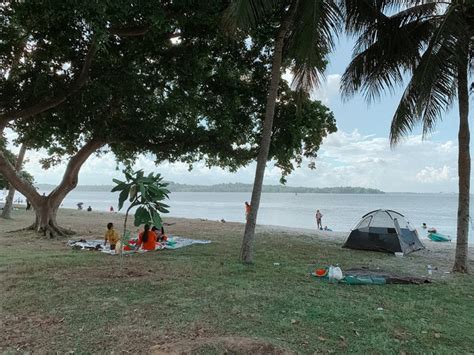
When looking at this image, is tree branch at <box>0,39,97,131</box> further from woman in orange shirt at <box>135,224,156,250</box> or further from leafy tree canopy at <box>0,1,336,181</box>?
woman in orange shirt at <box>135,224,156,250</box>

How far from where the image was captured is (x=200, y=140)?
13.3 meters

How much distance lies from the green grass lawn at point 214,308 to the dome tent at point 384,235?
3.11 m

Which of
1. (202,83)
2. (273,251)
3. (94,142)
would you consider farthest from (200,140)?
(273,251)

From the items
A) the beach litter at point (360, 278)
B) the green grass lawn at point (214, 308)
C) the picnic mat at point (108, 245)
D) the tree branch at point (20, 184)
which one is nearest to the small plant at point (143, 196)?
the green grass lawn at point (214, 308)

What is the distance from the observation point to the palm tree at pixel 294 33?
7145 millimetres

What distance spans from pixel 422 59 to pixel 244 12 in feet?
12.4

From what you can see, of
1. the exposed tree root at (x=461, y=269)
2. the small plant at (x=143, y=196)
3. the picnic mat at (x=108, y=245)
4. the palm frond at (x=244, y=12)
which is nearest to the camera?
the small plant at (x=143, y=196)

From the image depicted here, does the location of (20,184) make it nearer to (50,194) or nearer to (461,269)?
(50,194)

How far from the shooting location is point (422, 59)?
796cm

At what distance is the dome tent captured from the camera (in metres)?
11.5

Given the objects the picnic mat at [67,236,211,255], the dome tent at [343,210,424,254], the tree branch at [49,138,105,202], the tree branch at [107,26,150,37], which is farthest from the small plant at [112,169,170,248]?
the tree branch at [49,138,105,202]

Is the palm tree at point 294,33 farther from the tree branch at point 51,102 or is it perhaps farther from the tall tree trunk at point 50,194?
the tall tree trunk at point 50,194

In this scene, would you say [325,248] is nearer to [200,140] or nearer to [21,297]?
[200,140]

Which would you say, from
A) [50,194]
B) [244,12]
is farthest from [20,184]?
[244,12]
